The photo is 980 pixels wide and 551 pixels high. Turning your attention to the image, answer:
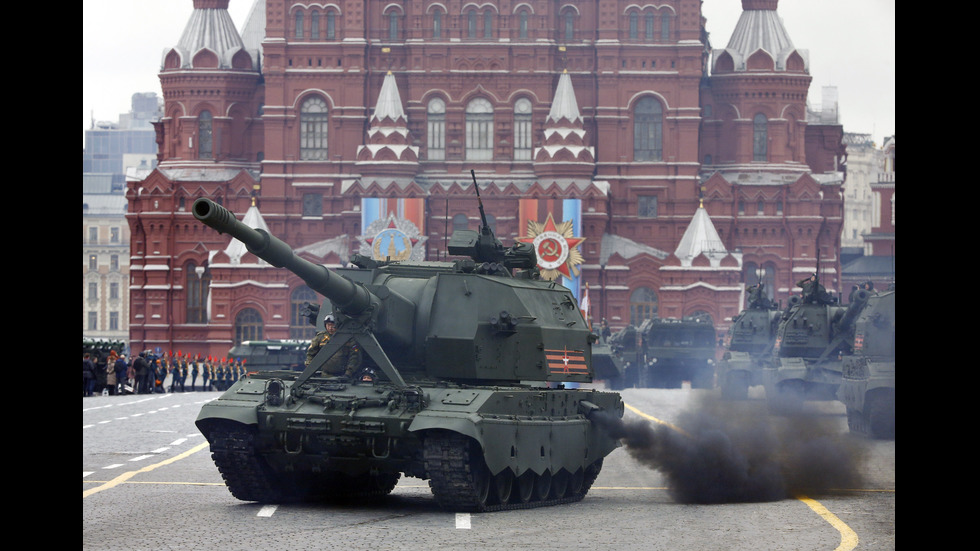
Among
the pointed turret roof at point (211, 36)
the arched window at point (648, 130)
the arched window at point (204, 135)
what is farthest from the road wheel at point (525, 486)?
the pointed turret roof at point (211, 36)

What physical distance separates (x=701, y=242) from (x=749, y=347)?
27.7 m

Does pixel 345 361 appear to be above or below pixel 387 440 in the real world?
above

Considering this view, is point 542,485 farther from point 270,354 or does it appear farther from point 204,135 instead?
point 204,135

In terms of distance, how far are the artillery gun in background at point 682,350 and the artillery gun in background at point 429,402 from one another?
1360 inches

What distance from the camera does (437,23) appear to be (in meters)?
71.4

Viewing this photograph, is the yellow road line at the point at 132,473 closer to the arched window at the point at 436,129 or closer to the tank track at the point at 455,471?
the tank track at the point at 455,471

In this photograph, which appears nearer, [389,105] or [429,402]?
[429,402]

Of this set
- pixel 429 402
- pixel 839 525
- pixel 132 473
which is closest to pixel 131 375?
pixel 132 473

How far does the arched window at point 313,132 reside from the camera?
7150cm

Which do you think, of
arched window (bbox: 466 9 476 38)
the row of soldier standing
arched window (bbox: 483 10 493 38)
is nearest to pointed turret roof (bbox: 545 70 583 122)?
arched window (bbox: 483 10 493 38)

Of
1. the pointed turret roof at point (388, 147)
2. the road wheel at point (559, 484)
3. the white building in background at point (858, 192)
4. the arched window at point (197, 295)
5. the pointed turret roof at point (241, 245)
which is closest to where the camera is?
the road wheel at point (559, 484)
